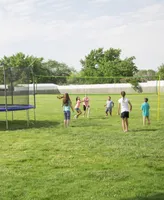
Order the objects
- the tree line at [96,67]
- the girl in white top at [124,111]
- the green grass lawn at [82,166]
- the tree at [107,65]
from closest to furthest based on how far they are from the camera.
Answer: the green grass lawn at [82,166]
the girl in white top at [124,111]
the tree line at [96,67]
the tree at [107,65]

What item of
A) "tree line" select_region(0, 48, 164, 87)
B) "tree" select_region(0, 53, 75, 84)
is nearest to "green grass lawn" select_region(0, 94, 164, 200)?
"tree" select_region(0, 53, 75, 84)

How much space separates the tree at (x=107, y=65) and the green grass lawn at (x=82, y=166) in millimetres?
56785

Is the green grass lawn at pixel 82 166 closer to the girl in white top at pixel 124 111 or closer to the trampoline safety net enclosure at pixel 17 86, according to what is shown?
the girl in white top at pixel 124 111

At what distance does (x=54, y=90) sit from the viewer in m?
71.6

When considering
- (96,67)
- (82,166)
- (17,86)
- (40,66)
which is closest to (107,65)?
(96,67)

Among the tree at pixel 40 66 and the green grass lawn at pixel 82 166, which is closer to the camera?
the green grass lawn at pixel 82 166

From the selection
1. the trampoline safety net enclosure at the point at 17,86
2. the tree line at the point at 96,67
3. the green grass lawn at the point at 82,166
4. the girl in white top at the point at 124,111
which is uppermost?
the tree line at the point at 96,67

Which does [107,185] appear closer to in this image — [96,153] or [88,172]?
[88,172]

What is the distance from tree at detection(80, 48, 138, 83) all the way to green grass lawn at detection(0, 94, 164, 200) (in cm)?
5679

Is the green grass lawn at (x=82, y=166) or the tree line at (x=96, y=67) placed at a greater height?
the tree line at (x=96, y=67)

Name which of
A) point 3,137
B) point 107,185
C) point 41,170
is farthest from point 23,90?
point 107,185

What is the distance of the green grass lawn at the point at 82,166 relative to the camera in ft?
20.9

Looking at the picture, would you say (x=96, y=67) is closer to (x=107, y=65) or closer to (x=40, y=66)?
(x=107, y=65)

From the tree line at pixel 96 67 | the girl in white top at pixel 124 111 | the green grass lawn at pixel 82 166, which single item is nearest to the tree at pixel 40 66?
the tree line at pixel 96 67
